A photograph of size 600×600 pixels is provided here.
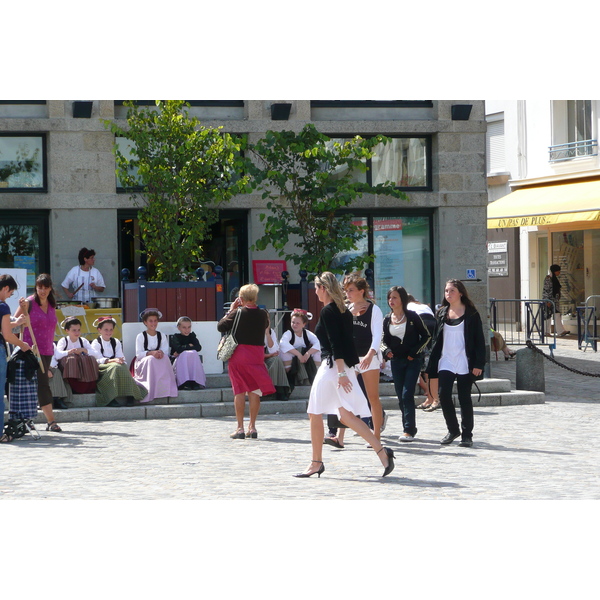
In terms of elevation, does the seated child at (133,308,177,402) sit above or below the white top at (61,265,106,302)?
below

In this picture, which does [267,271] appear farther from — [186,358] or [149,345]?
[149,345]

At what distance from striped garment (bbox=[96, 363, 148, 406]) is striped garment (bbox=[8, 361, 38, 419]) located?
1.85 meters

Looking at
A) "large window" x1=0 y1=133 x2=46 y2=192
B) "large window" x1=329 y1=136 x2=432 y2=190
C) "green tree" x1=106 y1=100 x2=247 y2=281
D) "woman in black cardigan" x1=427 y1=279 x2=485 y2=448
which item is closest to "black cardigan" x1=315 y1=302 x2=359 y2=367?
"woman in black cardigan" x1=427 y1=279 x2=485 y2=448

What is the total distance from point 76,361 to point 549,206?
15.3 metres

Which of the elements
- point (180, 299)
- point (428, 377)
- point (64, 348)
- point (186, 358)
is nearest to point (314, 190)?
point (180, 299)

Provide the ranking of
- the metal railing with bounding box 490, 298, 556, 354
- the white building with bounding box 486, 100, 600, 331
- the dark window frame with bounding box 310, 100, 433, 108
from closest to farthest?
the dark window frame with bounding box 310, 100, 433, 108 → the metal railing with bounding box 490, 298, 556, 354 → the white building with bounding box 486, 100, 600, 331

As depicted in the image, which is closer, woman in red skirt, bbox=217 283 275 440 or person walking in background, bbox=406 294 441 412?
woman in red skirt, bbox=217 283 275 440

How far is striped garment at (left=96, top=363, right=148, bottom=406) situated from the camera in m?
13.0

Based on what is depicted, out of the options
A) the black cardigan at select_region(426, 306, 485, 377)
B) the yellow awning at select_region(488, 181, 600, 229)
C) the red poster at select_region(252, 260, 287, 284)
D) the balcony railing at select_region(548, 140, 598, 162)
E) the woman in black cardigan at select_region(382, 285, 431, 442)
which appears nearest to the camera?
the black cardigan at select_region(426, 306, 485, 377)

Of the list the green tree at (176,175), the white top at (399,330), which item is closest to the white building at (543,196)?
the green tree at (176,175)

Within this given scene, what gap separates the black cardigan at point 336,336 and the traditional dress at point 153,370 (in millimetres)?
5136

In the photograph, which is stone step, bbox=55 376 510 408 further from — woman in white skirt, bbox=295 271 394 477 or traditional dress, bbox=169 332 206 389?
woman in white skirt, bbox=295 271 394 477

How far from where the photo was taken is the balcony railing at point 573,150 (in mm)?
26653

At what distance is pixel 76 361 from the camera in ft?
42.3
